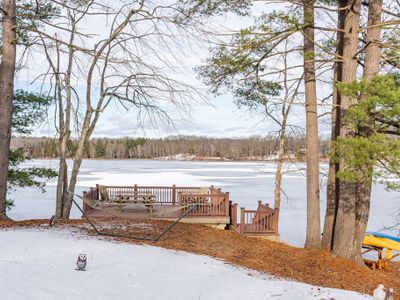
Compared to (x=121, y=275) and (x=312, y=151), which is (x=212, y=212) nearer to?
(x=312, y=151)

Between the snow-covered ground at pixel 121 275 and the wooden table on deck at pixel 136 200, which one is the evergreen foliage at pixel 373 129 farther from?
the wooden table on deck at pixel 136 200

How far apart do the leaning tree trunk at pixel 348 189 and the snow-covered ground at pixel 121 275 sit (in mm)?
2860

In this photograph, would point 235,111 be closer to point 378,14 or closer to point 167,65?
point 167,65

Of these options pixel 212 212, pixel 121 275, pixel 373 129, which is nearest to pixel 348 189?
pixel 373 129

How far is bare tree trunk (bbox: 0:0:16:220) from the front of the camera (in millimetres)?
8992

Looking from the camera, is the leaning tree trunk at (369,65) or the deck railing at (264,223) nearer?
the leaning tree trunk at (369,65)

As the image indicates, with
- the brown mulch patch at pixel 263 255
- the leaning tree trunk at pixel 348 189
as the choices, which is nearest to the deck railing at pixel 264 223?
the brown mulch patch at pixel 263 255

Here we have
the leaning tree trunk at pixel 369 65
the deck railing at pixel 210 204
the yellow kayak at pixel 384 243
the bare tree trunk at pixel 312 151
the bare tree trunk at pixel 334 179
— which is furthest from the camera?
the deck railing at pixel 210 204

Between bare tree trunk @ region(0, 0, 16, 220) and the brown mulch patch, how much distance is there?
4.68ft

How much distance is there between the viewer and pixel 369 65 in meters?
7.73

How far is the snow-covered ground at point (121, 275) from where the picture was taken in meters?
4.20

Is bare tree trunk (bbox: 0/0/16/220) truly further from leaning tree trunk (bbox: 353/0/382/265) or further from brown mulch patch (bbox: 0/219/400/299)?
leaning tree trunk (bbox: 353/0/382/265)

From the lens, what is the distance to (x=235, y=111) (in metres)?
12.3

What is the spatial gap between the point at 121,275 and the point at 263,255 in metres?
3.47
